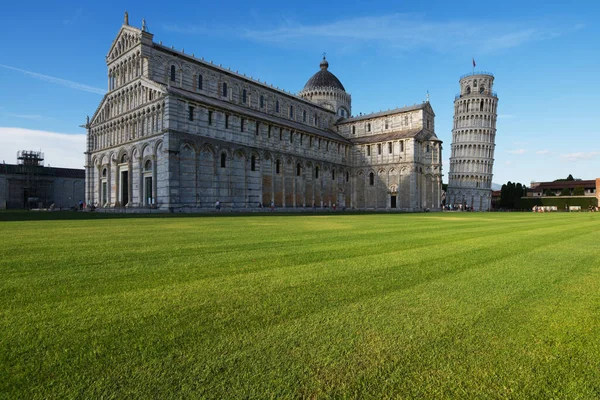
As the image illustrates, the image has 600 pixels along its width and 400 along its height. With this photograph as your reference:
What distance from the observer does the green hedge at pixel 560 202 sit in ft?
213

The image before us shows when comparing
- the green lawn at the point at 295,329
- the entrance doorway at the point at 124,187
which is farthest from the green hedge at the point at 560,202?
the entrance doorway at the point at 124,187

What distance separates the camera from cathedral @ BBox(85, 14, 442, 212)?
34875 mm

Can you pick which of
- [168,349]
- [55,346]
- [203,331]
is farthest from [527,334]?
[55,346]

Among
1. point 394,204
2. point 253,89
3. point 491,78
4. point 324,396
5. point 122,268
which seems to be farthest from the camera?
point 491,78

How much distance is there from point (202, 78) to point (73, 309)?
43.0 metres

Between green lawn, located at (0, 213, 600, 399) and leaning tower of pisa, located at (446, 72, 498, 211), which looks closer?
green lawn, located at (0, 213, 600, 399)

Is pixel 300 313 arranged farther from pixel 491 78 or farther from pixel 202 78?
pixel 491 78

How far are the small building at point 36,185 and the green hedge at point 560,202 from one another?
3494 inches

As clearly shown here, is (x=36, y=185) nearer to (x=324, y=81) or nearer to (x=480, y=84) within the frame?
(x=324, y=81)

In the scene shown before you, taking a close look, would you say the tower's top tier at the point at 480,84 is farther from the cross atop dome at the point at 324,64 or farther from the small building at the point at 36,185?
the small building at the point at 36,185

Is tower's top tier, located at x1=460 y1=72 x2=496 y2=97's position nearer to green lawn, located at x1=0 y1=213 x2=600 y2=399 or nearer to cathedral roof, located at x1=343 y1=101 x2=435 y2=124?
cathedral roof, located at x1=343 y1=101 x2=435 y2=124

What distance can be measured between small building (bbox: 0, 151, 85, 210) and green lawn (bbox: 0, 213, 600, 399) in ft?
204

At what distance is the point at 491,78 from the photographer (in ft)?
276

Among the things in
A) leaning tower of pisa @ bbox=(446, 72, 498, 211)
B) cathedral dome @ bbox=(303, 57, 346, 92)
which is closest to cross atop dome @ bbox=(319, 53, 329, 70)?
cathedral dome @ bbox=(303, 57, 346, 92)
